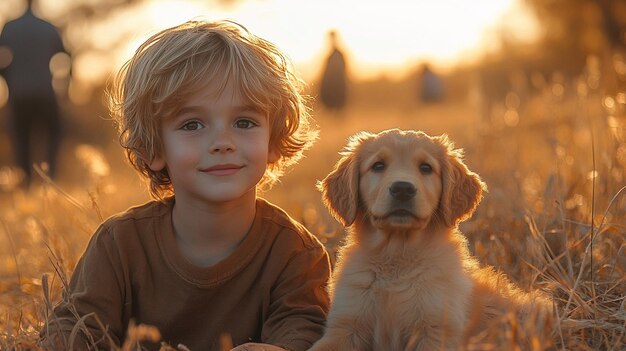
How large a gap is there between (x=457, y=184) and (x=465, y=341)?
2.49 ft

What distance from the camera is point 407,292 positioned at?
386 cm

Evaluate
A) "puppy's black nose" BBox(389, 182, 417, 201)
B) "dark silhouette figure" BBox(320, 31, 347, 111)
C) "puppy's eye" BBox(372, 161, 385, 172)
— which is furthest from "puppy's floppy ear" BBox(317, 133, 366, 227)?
"dark silhouette figure" BBox(320, 31, 347, 111)

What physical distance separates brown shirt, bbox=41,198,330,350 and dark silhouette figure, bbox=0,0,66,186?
8471 millimetres

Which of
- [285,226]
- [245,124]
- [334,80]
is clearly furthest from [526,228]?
[334,80]

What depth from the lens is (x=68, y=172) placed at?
76.0ft

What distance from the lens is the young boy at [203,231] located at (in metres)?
4.20

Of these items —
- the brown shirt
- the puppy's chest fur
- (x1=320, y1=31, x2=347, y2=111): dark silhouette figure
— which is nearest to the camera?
the puppy's chest fur

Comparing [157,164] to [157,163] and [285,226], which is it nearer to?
[157,163]

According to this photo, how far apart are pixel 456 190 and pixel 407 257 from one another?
0.40m

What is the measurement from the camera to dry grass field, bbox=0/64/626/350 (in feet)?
13.1

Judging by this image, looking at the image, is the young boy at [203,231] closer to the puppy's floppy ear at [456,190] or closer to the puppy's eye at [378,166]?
the puppy's eye at [378,166]

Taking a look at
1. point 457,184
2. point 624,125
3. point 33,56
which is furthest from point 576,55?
point 457,184

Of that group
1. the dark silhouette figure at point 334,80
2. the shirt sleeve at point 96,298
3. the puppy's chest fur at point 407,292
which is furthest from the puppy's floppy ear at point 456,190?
the dark silhouette figure at point 334,80

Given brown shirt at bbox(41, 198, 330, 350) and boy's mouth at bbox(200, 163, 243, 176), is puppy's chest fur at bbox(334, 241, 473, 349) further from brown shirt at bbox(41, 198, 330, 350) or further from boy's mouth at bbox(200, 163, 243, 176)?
boy's mouth at bbox(200, 163, 243, 176)
